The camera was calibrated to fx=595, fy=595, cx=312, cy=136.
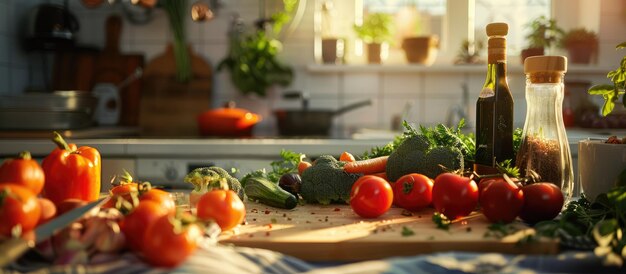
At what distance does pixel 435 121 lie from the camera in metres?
3.08

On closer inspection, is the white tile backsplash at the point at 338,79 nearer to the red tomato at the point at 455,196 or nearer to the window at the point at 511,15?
the window at the point at 511,15

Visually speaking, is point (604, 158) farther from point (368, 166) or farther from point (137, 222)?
point (137, 222)

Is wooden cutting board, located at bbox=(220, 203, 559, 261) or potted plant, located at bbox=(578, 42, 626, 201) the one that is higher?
potted plant, located at bbox=(578, 42, 626, 201)

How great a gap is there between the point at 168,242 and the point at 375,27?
2483 mm

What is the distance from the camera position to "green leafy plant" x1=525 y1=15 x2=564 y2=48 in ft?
10.1

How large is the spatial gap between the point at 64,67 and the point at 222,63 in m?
0.84

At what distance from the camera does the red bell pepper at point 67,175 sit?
104 centimetres

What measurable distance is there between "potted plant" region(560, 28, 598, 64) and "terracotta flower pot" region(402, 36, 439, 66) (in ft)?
2.28

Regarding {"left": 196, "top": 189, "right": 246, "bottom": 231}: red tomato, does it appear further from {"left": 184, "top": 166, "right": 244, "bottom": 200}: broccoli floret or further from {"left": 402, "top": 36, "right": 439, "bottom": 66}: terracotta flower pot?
{"left": 402, "top": 36, "right": 439, "bottom": 66}: terracotta flower pot

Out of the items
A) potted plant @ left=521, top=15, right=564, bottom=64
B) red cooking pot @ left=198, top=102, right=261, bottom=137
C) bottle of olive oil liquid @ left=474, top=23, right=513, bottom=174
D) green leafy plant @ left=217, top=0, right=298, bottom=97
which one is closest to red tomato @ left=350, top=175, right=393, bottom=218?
bottle of olive oil liquid @ left=474, top=23, right=513, bottom=174

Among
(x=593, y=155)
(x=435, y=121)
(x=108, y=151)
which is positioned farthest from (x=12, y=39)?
(x=593, y=155)

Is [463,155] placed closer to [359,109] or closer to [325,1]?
[359,109]

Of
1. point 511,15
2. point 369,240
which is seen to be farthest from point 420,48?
point 369,240

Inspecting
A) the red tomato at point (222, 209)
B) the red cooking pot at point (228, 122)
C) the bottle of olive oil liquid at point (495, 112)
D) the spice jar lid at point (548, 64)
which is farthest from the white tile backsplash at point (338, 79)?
the red tomato at point (222, 209)
